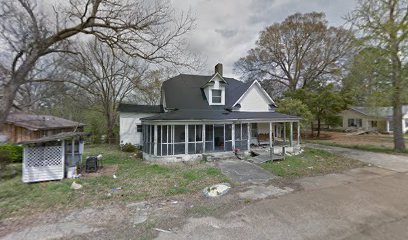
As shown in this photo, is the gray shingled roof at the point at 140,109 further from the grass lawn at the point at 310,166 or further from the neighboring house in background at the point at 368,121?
the neighboring house in background at the point at 368,121

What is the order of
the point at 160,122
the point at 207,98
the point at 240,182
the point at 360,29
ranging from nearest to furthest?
the point at 240,182, the point at 160,122, the point at 360,29, the point at 207,98

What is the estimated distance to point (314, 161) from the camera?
12.9 metres

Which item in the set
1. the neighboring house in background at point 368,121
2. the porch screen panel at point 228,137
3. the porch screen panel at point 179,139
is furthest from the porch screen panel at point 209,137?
the neighboring house in background at point 368,121

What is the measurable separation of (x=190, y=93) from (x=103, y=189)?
38.7 feet

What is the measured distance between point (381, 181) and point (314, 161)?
13.7 ft

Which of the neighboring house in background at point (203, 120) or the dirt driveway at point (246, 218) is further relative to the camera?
the neighboring house in background at point (203, 120)

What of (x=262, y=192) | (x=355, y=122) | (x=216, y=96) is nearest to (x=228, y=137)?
(x=216, y=96)

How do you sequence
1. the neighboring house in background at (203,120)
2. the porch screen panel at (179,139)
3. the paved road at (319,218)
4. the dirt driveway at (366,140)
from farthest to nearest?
the dirt driveway at (366,140) < the porch screen panel at (179,139) < the neighboring house in background at (203,120) < the paved road at (319,218)

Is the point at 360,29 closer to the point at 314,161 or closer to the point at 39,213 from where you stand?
the point at 314,161

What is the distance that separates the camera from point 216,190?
7.46 metres

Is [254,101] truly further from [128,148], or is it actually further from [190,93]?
[128,148]

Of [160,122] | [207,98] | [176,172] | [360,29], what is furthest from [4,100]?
[360,29]

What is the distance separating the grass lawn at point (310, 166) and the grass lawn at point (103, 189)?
337 centimetres

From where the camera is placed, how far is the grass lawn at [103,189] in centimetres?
643
